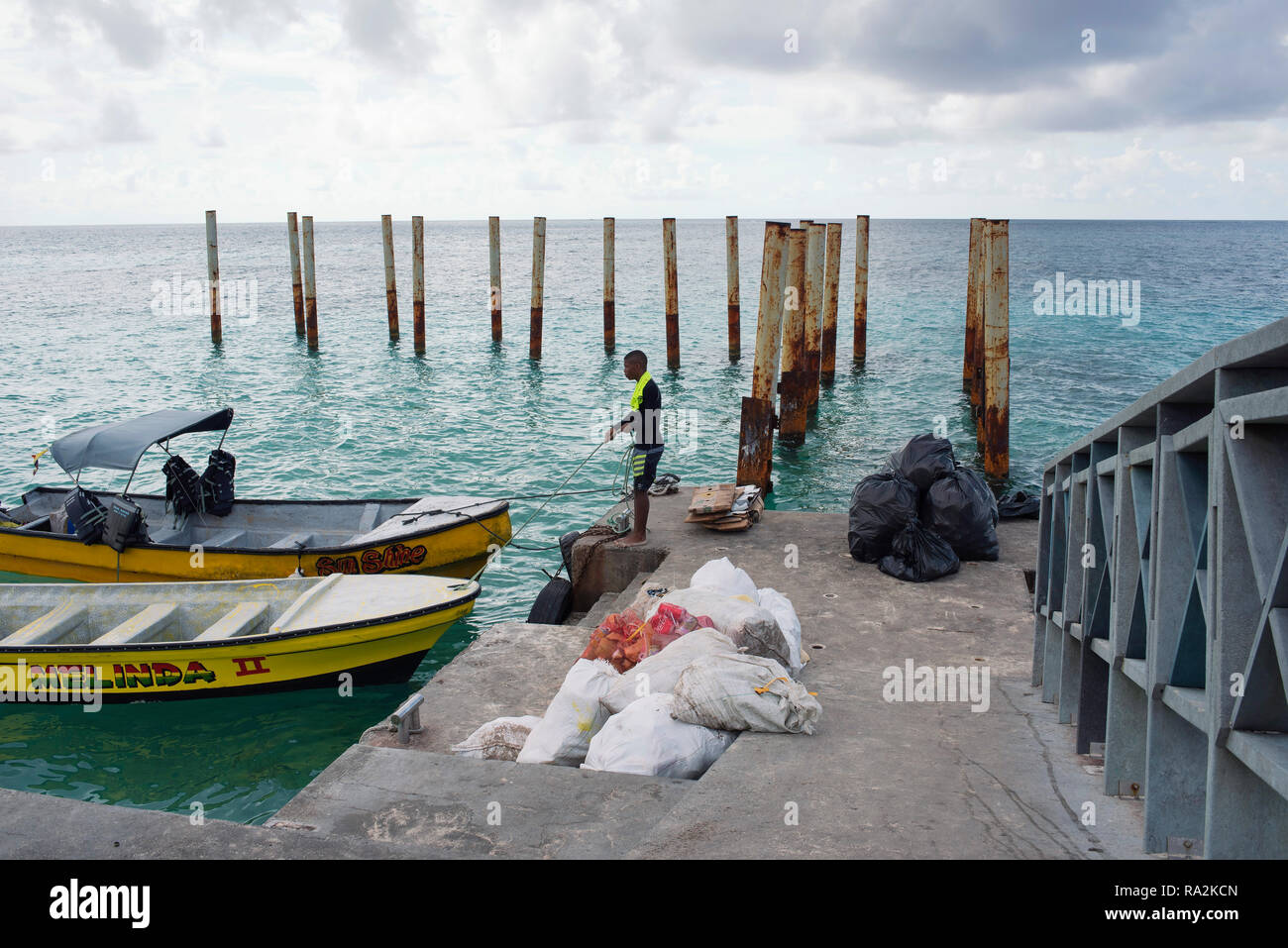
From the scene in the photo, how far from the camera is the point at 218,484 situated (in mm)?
11586

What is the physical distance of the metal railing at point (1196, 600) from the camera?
2.34 m

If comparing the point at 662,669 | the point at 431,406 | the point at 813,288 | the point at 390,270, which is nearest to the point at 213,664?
the point at 662,669

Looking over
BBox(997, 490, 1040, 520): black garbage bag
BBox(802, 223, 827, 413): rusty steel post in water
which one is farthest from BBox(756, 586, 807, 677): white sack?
BBox(802, 223, 827, 413): rusty steel post in water

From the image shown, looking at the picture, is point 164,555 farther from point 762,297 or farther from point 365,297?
point 365,297

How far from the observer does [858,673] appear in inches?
239

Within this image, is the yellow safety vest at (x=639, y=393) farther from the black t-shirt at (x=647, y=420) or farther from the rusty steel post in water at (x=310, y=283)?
the rusty steel post in water at (x=310, y=283)

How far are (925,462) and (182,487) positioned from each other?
26.4 ft

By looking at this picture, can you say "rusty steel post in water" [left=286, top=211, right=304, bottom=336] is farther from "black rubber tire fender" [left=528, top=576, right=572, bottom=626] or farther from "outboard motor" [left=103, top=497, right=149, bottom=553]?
"black rubber tire fender" [left=528, top=576, right=572, bottom=626]

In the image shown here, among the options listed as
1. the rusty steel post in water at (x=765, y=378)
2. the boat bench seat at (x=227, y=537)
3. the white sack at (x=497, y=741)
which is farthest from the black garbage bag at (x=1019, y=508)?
the boat bench seat at (x=227, y=537)

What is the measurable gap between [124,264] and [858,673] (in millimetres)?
90554

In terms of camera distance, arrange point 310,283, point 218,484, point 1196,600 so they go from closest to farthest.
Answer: point 1196,600 < point 218,484 < point 310,283

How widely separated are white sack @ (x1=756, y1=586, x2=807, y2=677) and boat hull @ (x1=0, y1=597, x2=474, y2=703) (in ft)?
9.57

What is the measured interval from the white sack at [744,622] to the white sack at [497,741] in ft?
3.76

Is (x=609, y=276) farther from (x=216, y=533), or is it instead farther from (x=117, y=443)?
(x=117, y=443)
